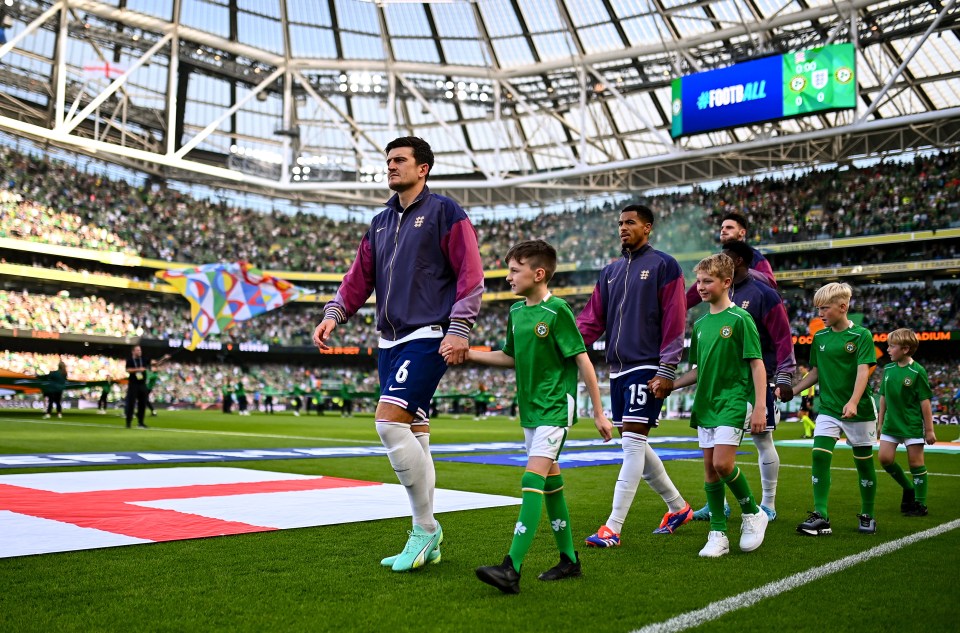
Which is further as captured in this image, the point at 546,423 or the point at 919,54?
the point at 919,54

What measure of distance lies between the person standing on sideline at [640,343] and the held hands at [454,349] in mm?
1734

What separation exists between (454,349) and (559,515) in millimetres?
987

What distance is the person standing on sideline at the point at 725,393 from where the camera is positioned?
17.2 feet

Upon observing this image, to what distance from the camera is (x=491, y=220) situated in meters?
59.0

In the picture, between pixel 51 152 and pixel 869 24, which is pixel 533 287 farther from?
pixel 51 152

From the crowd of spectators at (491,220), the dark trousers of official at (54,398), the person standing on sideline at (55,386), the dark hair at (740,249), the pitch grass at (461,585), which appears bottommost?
the dark trousers of official at (54,398)

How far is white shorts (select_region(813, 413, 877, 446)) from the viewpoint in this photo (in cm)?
645

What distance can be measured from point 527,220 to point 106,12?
3051cm

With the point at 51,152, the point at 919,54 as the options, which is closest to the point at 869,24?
the point at 919,54

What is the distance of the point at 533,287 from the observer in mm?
4469

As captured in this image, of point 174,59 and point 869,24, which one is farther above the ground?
point 869,24

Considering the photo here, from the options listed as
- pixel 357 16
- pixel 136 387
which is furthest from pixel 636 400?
pixel 357 16

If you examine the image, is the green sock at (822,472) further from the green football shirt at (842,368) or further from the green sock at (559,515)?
the green sock at (559,515)

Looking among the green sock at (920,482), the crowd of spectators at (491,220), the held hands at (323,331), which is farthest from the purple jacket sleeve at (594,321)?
the crowd of spectators at (491,220)
